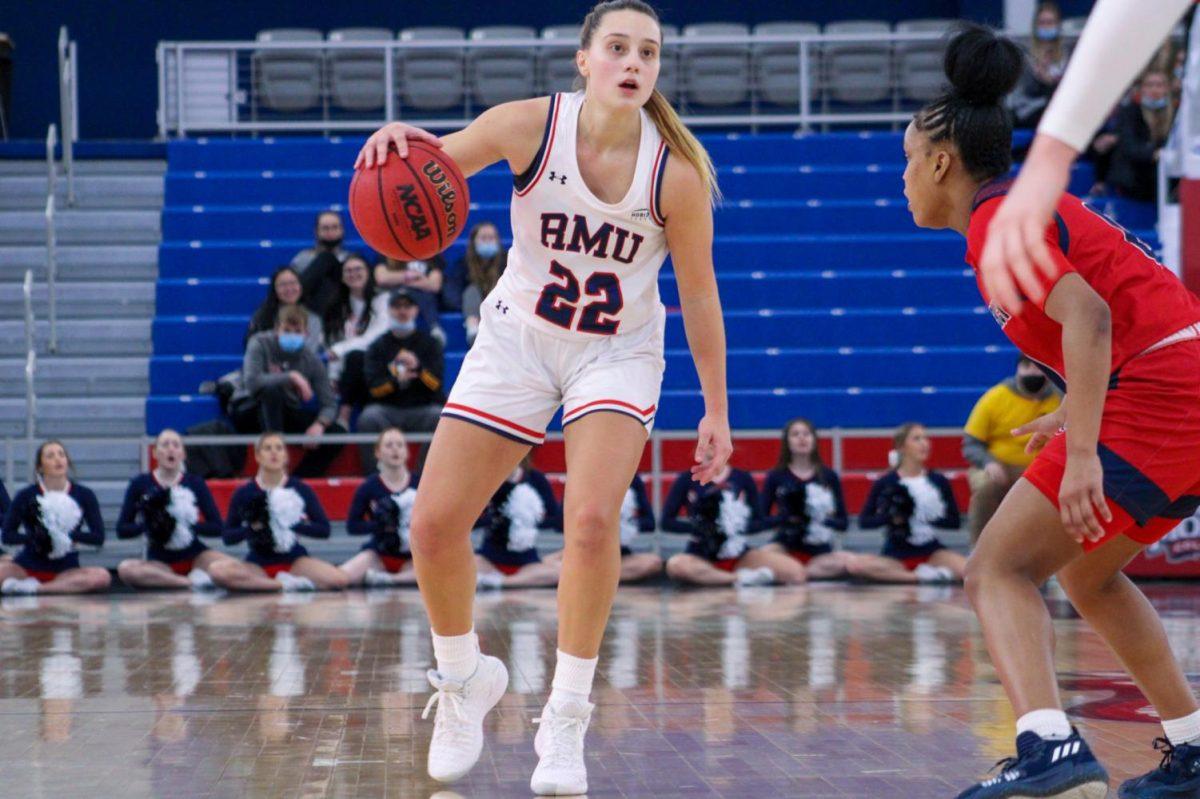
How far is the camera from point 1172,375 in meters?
3.32

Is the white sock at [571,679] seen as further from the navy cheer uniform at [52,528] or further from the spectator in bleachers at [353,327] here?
the spectator in bleachers at [353,327]

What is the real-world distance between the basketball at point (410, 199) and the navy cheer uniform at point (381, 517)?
20.1ft

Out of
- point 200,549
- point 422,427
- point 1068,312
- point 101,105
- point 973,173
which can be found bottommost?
point 200,549

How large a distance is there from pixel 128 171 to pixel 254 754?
1108cm

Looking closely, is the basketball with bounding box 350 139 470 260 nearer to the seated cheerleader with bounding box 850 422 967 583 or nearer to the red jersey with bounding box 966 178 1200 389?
the red jersey with bounding box 966 178 1200 389

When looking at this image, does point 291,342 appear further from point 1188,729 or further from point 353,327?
point 1188,729

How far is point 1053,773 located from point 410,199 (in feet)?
6.30

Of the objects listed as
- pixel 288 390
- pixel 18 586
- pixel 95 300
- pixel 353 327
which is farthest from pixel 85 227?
pixel 18 586

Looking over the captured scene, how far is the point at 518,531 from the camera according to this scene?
391 inches

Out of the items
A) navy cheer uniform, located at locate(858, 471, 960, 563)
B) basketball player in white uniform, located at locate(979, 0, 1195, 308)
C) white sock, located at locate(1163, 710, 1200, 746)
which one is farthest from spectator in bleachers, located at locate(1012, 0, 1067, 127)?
basketball player in white uniform, located at locate(979, 0, 1195, 308)

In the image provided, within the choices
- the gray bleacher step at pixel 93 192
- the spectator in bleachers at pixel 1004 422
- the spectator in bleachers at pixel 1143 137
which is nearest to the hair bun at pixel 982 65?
the spectator in bleachers at pixel 1004 422

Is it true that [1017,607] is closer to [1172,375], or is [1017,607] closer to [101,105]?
[1172,375]

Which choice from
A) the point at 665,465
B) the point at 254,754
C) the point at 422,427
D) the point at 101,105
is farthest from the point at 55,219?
the point at 254,754

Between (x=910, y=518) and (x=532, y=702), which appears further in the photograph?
(x=910, y=518)
